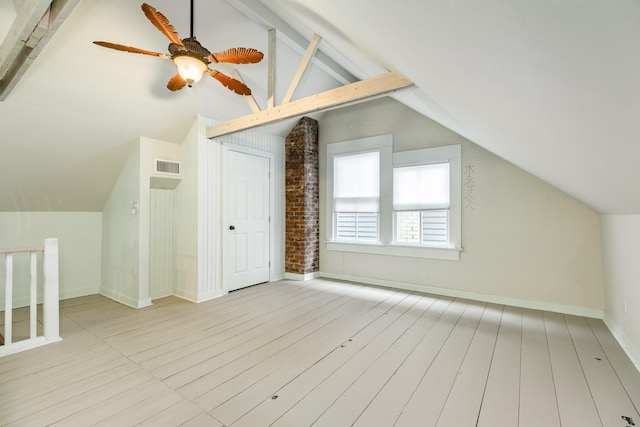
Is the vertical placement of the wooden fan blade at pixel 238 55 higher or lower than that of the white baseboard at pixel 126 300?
higher

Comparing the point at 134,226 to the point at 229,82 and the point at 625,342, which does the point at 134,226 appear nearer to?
the point at 229,82

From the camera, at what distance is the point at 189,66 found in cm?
225

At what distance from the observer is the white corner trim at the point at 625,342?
241cm

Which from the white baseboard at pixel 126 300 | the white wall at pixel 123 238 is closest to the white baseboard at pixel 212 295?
the white baseboard at pixel 126 300

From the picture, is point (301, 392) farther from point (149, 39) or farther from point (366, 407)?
point (149, 39)

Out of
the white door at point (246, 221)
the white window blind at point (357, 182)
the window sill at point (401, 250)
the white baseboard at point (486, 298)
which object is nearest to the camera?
the white baseboard at point (486, 298)

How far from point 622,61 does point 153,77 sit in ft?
12.6

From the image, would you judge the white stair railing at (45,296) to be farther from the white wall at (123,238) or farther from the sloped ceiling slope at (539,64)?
the sloped ceiling slope at (539,64)

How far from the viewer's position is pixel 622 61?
0.66m

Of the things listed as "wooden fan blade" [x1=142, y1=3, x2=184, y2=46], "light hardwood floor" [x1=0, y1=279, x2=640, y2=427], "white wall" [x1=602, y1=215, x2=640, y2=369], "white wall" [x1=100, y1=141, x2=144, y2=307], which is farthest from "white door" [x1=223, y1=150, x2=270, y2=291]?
"white wall" [x1=602, y1=215, x2=640, y2=369]

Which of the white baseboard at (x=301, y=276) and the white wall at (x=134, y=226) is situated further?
the white baseboard at (x=301, y=276)

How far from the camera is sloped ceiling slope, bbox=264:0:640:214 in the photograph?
0.63 metres

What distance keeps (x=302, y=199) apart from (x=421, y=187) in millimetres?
2042

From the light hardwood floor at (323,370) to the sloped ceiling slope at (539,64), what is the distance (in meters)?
1.44
